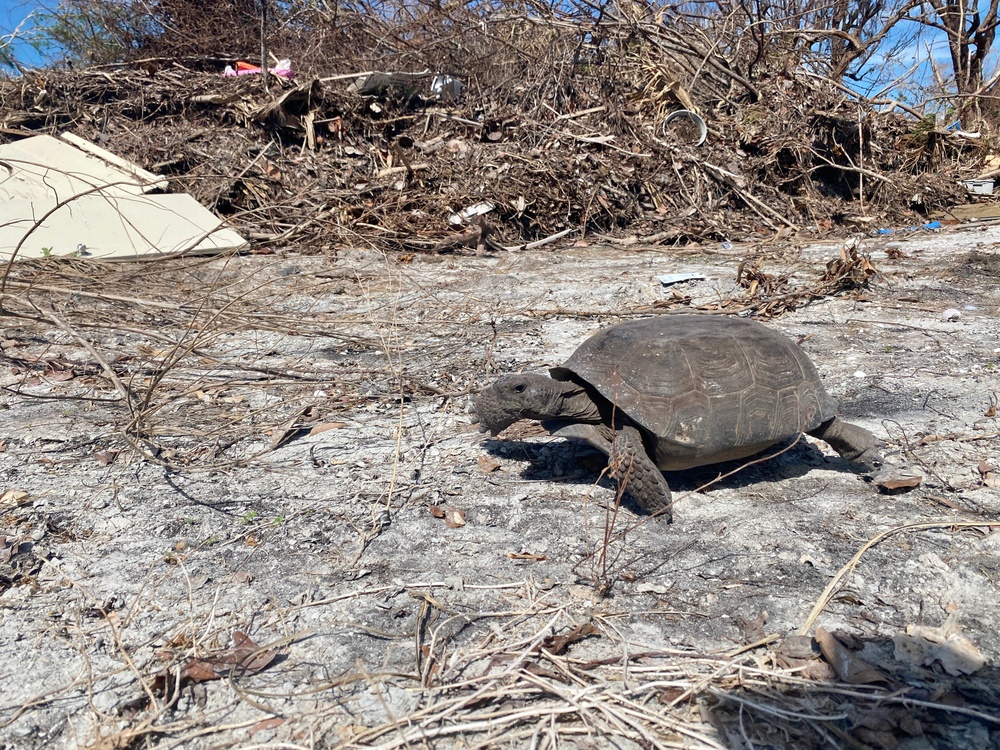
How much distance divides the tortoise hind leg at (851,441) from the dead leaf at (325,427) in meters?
2.46

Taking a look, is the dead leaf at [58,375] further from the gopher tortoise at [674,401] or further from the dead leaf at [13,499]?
the gopher tortoise at [674,401]

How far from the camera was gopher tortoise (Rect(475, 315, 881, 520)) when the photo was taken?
2.96 m

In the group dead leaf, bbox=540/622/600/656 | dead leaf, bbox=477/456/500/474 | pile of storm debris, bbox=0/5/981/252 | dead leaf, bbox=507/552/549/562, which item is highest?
pile of storm debris, bbox=0/5/981/252

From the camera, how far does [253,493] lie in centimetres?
317

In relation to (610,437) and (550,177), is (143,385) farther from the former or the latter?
(550,177)

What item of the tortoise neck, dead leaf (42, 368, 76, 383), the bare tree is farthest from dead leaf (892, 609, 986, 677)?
the bare tree

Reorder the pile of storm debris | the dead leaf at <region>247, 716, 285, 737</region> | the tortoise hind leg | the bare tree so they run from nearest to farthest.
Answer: the dead leaf at <region>247, 716, 285, 737</region>
the tortoise hind leg
the pile of storm debris
the bare tree

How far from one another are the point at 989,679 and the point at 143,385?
432cm

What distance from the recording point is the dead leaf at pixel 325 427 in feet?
12.7

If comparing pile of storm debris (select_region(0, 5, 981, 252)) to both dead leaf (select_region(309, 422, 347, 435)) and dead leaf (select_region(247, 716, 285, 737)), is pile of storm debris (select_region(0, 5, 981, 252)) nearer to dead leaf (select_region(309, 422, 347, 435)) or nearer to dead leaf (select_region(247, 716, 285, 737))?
dead leaf (select_region(309, 422, 347, 435))

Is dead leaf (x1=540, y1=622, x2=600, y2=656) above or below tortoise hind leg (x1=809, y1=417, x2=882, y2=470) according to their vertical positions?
above

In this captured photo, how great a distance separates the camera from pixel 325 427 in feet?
12.8

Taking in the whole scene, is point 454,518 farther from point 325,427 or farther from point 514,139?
point 514,139

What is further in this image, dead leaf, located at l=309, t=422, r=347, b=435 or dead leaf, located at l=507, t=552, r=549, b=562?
dead leaf, located at l=309, t=422, r=347, b=435
